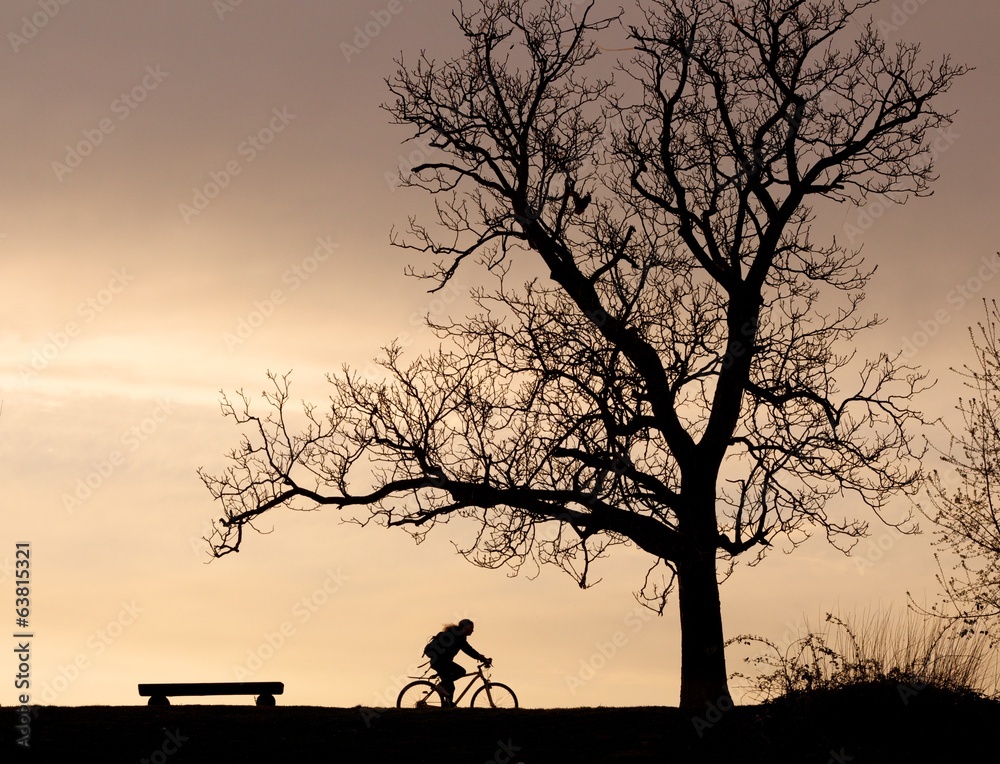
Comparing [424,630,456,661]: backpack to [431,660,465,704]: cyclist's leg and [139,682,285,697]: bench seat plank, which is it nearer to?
[431,660,465,704]: cyclist's leg

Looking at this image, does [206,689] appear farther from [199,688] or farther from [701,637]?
[701,637]

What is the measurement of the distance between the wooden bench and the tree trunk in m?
8.10

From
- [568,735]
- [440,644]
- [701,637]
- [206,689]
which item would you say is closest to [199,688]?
[206,689]

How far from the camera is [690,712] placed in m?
18.4

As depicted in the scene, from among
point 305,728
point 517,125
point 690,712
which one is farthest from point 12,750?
point 517,125

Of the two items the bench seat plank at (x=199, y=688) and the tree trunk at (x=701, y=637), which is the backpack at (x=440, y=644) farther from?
the tree trunk at (x=701, y=637)

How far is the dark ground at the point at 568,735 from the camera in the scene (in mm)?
15820

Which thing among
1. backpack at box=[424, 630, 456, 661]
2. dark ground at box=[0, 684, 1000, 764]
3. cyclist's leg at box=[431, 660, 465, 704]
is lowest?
dark ground at box=[0, 684, 1000, 764]

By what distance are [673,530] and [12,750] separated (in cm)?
1100

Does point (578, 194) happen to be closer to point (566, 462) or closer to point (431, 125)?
point (431, 125)

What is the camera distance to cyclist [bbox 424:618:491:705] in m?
21.9

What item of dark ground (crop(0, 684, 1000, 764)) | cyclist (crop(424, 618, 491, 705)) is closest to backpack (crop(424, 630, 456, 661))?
cyclist (crop(424, 618, 491, 705))

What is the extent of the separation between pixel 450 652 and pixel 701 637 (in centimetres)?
543

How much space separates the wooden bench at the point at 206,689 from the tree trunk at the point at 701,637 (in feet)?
26.6
